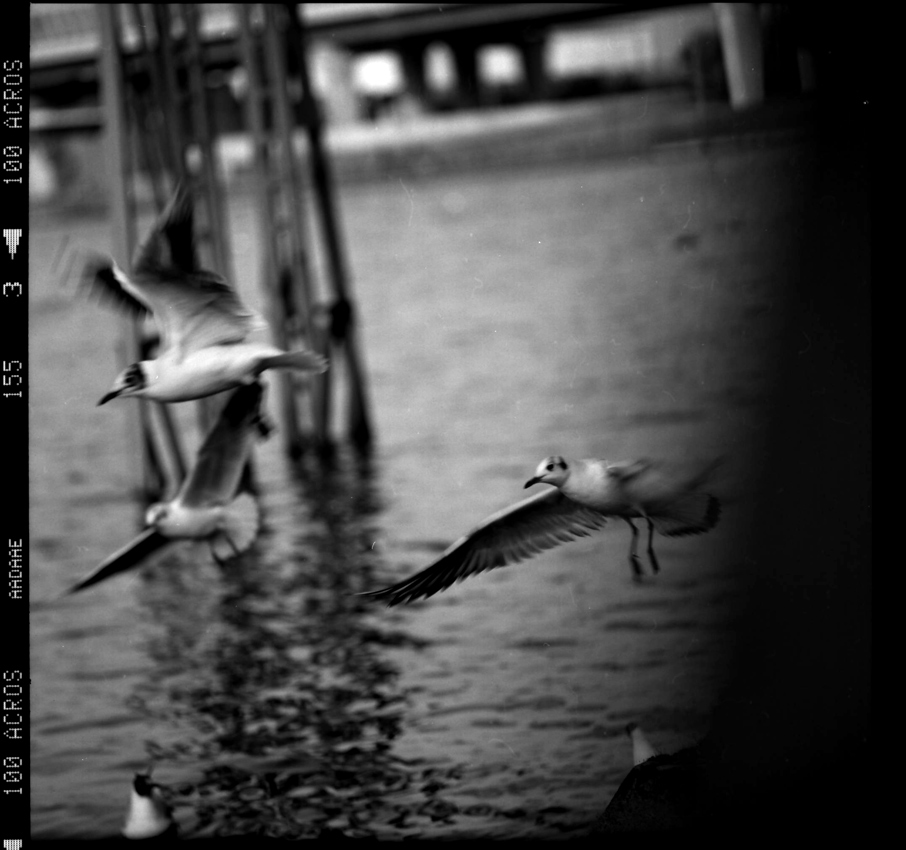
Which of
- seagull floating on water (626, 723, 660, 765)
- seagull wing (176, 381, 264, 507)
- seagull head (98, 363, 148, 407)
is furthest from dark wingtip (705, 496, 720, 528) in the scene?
seagull head (98, 363, 148, 407)

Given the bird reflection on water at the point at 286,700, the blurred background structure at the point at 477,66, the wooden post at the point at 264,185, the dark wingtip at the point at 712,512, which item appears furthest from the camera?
the wooden post at the point at 264,185

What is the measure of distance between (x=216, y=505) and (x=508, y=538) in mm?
856

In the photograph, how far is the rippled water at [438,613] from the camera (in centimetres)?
445

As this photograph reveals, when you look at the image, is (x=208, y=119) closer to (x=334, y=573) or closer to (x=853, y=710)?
(x=334, y=573)

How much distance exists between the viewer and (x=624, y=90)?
22.4ft

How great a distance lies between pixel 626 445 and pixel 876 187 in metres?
7.22

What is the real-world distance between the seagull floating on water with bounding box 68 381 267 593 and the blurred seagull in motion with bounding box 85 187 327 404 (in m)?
0.30

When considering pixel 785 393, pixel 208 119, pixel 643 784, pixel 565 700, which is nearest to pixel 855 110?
pixel 785 393

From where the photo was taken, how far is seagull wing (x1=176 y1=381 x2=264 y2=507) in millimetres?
4672

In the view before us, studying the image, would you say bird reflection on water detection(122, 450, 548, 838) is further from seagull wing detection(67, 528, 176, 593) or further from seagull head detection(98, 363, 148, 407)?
Result: seagull head detection(98, 363, 148, 407)

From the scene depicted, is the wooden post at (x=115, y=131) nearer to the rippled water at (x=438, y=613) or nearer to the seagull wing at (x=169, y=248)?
the rippled water at (x=438, y=613)

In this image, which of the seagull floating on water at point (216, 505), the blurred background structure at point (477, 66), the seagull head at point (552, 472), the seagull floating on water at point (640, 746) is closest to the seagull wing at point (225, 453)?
the seagull floating on water at point (216, 505)

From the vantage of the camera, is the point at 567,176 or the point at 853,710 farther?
the point at 567,176

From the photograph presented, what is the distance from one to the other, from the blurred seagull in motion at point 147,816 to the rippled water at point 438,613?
0.46 metres
